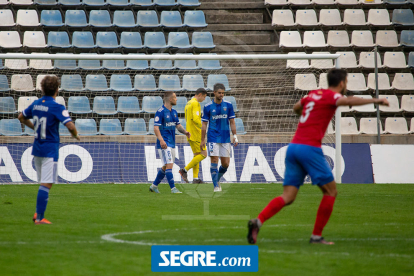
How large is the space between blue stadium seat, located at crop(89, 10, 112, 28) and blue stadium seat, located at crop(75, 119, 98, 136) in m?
4.64

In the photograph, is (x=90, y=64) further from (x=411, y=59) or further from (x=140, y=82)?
(x=411, y=59)

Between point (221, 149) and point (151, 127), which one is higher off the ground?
point (151, 127)

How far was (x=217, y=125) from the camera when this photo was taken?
1147cm

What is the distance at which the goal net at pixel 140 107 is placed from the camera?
14.0 meters

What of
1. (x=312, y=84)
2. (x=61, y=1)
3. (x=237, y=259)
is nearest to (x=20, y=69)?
(x=61, y=1)

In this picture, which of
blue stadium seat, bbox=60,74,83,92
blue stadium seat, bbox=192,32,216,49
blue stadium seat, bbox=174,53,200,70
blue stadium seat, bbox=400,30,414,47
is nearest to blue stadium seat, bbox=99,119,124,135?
blue stadium seat, bbox=60,74,83,92

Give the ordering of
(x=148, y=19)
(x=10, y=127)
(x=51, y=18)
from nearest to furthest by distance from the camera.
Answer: (x=10, y=127) → (x=51, y=18) → (x=148, y=19)

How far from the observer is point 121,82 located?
16.4 m

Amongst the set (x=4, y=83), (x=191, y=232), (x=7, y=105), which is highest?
(x=4, y=83)

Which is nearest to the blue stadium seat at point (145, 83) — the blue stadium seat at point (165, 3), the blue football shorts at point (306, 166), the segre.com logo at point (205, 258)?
the blue stadium seat at point (165, 3)

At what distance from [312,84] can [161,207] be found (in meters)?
9.71

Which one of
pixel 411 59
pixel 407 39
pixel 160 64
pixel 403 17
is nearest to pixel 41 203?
pixel 160 64

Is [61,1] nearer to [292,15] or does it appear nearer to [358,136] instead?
[292,15]

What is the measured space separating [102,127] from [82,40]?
13.7ft
